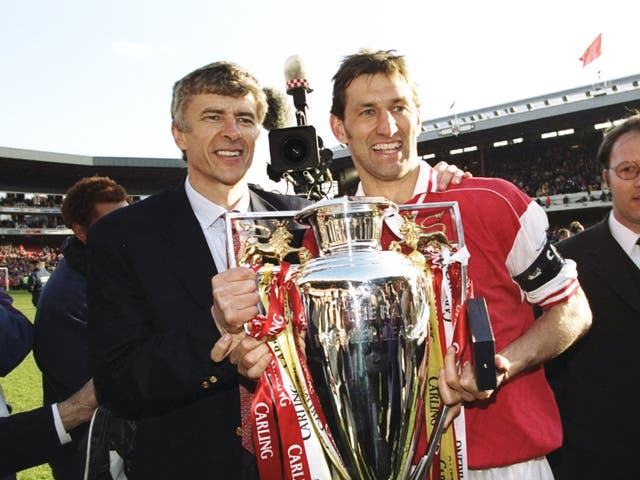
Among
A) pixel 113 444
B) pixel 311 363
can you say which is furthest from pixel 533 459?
pixel 113 444

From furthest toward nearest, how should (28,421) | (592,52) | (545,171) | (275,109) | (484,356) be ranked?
(545,171) < (592,52) < (275,109) < (28,421) < (484,356)

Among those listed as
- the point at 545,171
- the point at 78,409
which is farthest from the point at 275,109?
the point at 545,171

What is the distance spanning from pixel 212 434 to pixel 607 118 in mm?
30175

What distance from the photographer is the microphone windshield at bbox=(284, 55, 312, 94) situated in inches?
151

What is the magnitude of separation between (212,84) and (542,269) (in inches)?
53.6

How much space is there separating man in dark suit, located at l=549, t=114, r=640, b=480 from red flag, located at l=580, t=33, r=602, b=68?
988 inches

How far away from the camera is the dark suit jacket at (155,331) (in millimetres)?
1708

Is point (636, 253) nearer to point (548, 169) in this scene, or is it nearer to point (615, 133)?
point (615, 133)

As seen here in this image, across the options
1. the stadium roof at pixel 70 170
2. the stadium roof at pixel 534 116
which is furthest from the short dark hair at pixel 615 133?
the stadium roof at pixel 70 170

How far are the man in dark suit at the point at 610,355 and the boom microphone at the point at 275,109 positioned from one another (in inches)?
77.7

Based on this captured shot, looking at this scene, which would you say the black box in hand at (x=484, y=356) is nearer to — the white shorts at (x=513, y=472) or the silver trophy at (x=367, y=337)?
the silver trophy at (x=367, y=337)

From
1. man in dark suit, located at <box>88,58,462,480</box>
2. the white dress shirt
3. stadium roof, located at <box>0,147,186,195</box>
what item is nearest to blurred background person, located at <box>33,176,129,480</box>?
man in dark suit, located at <box>88,58,462,480</box>

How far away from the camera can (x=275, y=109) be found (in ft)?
11.9

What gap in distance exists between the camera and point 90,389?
2.32 meters
